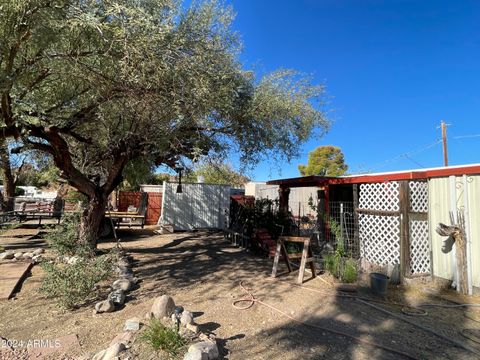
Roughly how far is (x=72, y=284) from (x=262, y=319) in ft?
9.06

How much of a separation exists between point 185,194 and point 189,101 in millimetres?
10055

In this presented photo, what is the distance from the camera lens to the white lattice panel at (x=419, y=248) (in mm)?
6203

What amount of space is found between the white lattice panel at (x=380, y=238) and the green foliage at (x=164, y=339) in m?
4.98

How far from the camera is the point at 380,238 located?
675 centimetres

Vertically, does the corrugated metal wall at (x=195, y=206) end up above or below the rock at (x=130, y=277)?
above

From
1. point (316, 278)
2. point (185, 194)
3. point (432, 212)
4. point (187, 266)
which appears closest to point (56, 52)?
point (187, 266)

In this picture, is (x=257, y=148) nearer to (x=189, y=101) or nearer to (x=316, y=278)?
(x=189, y=101)

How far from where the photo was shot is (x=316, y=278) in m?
6.29

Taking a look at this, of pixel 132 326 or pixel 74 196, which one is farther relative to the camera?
pixel 74 196

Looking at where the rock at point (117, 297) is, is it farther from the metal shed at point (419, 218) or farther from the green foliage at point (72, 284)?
the metal shed at point (419, 218)

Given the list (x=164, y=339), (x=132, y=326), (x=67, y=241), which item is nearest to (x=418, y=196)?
(x=164, y=339)

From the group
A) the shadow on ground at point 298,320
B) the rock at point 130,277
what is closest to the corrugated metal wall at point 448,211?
the shadow on ground at point 298,320

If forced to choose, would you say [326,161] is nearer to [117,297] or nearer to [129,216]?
[129,216]

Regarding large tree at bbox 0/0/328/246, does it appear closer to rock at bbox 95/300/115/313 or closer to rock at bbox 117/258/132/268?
rock at bbox 117/258/132/268
